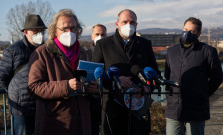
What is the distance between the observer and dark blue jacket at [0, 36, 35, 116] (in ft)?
10.9

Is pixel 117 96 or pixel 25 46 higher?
pixel 25 46

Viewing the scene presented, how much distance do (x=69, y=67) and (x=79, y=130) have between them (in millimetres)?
658

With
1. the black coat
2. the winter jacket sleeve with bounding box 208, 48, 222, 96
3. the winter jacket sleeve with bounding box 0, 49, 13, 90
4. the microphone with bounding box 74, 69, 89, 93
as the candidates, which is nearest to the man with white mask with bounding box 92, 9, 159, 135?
the black coat

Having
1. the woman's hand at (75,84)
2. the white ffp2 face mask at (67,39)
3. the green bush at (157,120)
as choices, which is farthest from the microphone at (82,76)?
the green bush at (157,120)

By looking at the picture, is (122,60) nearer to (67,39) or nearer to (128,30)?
(128,30)

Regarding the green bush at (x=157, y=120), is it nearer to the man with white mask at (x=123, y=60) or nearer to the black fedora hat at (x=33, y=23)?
the man with white mask at (x=123, y=60)

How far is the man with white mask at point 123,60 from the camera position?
3338mm

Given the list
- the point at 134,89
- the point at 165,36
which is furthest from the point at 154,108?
the point at 165,36

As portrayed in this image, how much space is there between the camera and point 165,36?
105938 mm

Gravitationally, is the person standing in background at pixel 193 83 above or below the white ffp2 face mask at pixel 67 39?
below

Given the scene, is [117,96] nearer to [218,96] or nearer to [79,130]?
[79,130]

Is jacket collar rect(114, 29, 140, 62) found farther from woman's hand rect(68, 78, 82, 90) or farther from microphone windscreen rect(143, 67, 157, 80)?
woman's hand rect(68, 78, 82, 90)

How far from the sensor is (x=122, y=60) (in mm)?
3496

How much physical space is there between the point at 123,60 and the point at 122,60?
1 centimetres
